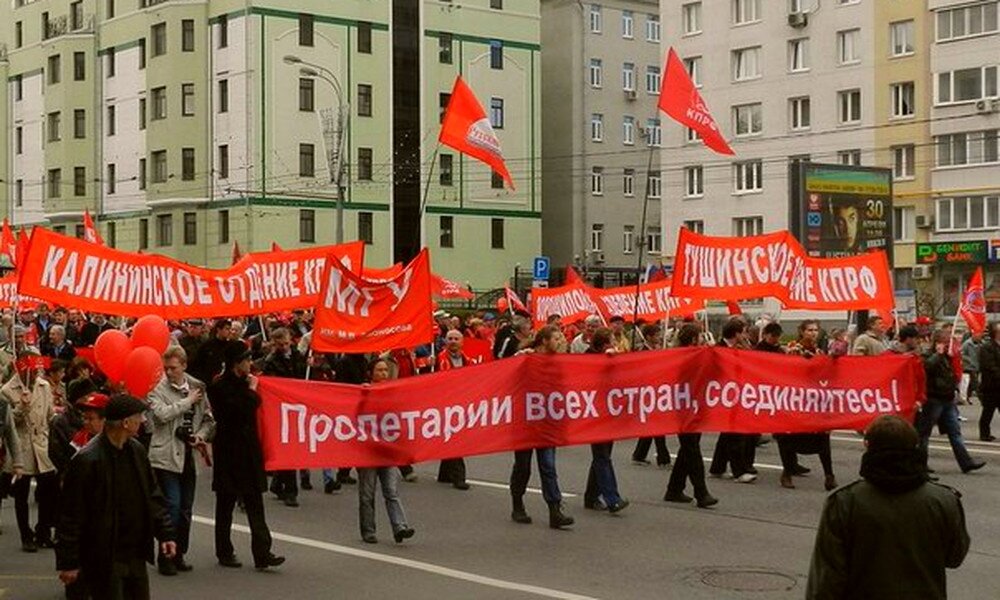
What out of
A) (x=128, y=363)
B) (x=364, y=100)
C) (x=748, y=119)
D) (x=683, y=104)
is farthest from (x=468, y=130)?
(x=748, y=119)

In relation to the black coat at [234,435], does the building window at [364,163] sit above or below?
above

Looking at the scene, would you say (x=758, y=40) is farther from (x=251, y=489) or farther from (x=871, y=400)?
(x=251, y=489)

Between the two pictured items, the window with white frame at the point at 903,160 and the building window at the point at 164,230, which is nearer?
the window with white frame at the point at 903,160

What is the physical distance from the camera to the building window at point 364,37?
5969 centimetres

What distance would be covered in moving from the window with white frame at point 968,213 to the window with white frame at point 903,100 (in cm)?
355

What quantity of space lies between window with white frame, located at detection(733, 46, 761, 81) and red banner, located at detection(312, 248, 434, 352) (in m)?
49.2

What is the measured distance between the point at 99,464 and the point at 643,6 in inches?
2608

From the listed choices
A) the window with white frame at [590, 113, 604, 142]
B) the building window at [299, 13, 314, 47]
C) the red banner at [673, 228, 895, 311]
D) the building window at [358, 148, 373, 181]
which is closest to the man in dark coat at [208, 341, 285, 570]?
the red banner at [673, 228, 895, 311]

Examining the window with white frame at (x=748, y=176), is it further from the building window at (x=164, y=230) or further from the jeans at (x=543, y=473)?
the jeans at (x=543, y=473)

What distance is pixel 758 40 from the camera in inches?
2395

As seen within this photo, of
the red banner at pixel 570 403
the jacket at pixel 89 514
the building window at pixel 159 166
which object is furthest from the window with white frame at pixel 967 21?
the jacket at pixel 89 514

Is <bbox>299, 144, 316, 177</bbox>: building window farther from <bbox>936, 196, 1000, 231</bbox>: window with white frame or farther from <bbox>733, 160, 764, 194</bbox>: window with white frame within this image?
<bbox>936, 196, 1000, 231</bbox>: window with white frame

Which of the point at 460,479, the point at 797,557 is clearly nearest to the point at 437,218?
the point at 460,479

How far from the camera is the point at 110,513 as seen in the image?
25.3ft
